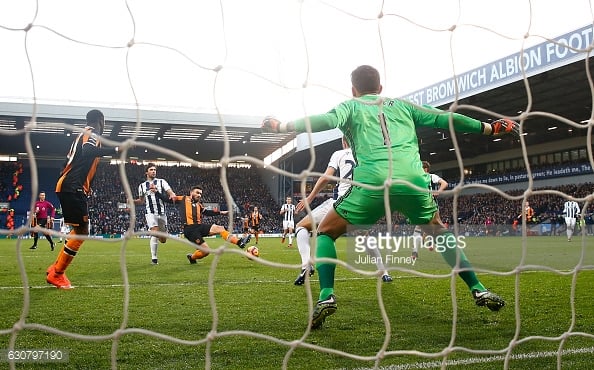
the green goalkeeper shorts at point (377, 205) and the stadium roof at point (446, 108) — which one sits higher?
the stadium roof at point (446, 108)

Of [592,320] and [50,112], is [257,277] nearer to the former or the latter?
[592,320]

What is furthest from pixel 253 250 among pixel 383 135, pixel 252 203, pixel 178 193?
pixel 252 203

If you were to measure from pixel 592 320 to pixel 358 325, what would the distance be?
1.60 meters

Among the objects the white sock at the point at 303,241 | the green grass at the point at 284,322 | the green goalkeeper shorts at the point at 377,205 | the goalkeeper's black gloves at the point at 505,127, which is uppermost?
the goalkeeper's black gloves at the point at 505,127

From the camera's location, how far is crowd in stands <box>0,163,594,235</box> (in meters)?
25.0

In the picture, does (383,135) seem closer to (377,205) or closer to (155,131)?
(377,205)

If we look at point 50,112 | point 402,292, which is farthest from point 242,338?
point 50,112

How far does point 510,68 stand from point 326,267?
1507cm

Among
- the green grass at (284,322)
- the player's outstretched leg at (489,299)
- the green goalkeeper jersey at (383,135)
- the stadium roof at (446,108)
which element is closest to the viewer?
the green grass at (284,322)

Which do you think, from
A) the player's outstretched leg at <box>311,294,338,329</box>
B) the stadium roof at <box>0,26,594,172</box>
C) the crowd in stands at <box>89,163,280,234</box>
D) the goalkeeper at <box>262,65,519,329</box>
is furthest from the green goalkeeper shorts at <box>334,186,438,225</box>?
the crowd in stands at <box>89,163,280,234</box>

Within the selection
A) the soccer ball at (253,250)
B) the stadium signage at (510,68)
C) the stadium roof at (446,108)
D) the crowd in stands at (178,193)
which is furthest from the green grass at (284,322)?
the crowd in stands at (178,193)

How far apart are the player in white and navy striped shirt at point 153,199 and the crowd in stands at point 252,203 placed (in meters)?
13.1

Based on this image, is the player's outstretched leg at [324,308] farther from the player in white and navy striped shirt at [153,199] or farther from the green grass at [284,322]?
the player in white and navy striped shirt at [153,199]

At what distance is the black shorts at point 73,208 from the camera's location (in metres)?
5.36
